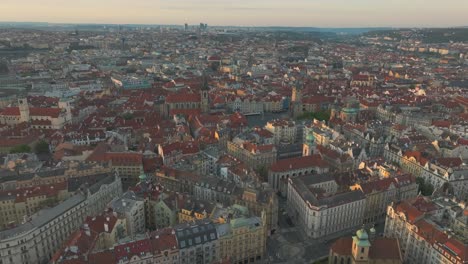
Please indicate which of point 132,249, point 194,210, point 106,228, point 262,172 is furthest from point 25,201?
point 262,172

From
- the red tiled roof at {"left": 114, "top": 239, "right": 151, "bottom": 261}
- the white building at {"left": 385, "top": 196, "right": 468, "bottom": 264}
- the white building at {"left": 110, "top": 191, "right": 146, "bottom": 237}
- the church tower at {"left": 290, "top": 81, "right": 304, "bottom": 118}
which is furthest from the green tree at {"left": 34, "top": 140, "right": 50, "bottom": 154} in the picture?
the church tower at {"left": 290, "top": 81, "right": 304, "bottom": 118}

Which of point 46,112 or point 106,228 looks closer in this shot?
point 106,228

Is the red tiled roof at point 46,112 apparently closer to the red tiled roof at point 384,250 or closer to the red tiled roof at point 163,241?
the red tiled roof at point 163,241

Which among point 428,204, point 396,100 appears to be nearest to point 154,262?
point 428,204

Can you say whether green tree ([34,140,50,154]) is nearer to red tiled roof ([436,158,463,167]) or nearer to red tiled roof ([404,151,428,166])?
red tiled roof ([404,151,428,166])

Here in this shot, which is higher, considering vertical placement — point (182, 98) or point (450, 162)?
point (182, 98)

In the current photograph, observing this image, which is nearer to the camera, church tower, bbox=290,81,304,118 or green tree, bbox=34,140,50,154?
green tree, bbox=34,140,50,154

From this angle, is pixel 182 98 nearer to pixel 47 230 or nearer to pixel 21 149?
pixel 21 149
